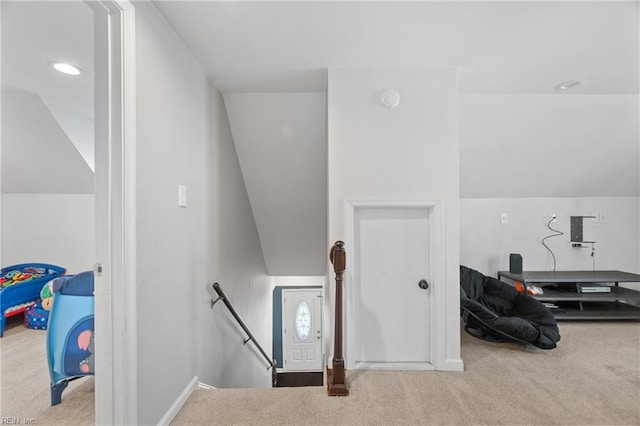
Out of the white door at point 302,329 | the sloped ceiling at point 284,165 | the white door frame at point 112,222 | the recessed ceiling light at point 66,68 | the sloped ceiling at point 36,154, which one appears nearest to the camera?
the white door frame at point 112,222

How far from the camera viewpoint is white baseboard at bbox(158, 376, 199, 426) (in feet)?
5.85

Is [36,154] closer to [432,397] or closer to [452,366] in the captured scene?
[432,397]

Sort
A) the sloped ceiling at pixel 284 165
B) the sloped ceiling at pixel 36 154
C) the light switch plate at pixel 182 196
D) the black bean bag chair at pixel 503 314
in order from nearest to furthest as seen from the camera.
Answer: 1. the light switch plate at pixel 182 196
2. the black bean bag chair at pixel 503 314
3. the sloped ceiling at pixel 36 154
4. the sloped ceiling at pixel 284 165

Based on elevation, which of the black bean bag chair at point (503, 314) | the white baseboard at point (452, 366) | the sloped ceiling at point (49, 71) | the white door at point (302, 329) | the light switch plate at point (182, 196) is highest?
the sloped ceiling at point (49, 71)

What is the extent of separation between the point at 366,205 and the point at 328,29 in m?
1.25

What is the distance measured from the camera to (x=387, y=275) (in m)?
2.49

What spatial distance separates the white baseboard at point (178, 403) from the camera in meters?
1.78

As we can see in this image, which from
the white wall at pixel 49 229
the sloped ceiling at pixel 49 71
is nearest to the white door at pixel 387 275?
the sloped ceiling at pixel 49 71

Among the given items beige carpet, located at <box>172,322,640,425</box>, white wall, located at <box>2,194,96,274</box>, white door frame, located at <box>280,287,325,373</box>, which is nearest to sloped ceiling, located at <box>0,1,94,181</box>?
white wall, located at <box>2,194,96,274</box>

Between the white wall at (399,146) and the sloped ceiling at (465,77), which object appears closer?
the sloped ceiling at (465,77)

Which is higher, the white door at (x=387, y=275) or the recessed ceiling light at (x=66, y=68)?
the recessed ceiling light at (x=66, y=68)

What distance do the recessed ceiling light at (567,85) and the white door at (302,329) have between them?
175 inches

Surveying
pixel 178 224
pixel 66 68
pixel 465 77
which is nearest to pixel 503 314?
pixel 465 77

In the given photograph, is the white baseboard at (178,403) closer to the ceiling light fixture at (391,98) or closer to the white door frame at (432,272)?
the white door frame at (432,272)
